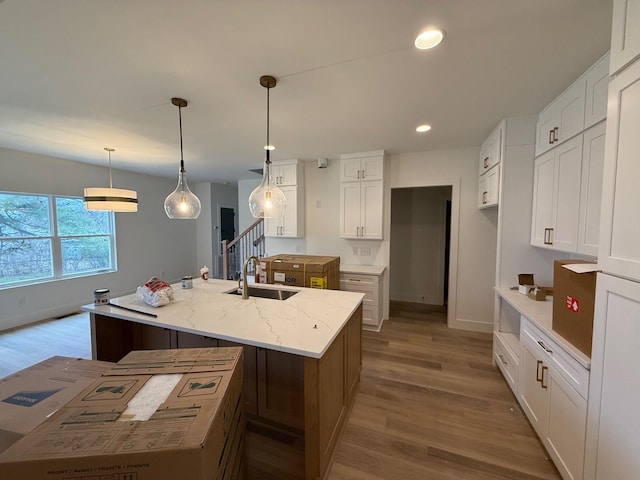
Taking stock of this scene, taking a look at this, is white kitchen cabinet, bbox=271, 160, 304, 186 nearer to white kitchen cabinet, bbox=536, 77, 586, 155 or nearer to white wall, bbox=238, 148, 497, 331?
white wall, bbox=238, 148, 497, 331

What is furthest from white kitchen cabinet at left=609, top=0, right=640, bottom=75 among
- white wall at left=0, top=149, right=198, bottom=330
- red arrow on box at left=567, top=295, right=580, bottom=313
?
white wall at left=0, top=149, right=198, bottom=330

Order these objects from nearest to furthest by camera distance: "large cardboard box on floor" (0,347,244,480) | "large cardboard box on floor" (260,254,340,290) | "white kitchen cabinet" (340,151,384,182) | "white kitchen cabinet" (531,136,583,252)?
"large cardboard box on floor" (0,347,244,480)
"white kitchen cabinet" (531,136,583,252)
"large cardboard box on floor" (260,254,340,290)
"white kitchen cabinet" (340,151,384,182)

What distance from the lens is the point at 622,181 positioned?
3.83ft

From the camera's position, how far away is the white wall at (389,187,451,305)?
485 cm

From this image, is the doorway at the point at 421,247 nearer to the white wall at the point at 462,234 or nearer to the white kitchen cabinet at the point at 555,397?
the white wall at the point at 462,234

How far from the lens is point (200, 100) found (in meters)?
2.29

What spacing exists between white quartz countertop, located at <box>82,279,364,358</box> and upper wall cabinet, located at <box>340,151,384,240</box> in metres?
1.73

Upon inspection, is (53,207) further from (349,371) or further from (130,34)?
(349,371)

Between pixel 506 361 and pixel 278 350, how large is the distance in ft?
7.74

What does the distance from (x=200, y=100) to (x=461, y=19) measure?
2052 mm

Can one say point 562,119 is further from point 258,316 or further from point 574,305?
point 258,316

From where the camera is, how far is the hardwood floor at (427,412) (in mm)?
1651


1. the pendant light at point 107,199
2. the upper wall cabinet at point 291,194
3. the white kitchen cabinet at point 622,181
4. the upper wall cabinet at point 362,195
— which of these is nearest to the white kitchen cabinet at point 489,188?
the upper wall cabinet at point 362,195

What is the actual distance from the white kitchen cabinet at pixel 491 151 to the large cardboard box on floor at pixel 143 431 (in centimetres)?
332
